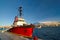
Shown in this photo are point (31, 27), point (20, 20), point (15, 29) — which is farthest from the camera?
point (20, 20)

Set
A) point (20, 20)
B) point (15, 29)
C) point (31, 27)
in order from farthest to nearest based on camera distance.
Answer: point (20, 20)
point (15, 29)
point (31, 27)

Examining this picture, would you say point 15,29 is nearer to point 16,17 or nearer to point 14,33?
point 14,33

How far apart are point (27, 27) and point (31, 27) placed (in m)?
1.19

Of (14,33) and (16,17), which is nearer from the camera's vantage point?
(14,33)

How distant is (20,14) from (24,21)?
12.0 ft

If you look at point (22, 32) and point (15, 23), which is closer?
point (22, 32)

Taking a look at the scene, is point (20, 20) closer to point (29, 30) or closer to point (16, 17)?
point (16, 17)

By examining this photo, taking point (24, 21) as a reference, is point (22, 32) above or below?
below

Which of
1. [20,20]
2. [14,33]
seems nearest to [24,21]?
[20,20]

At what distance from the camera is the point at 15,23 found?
55250mm

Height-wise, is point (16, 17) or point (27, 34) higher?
point (16, 17)

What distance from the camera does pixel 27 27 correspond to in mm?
45156

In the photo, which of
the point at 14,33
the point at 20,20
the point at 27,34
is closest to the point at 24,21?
the point at 20,20

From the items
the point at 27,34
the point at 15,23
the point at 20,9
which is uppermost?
the point at 20,9
